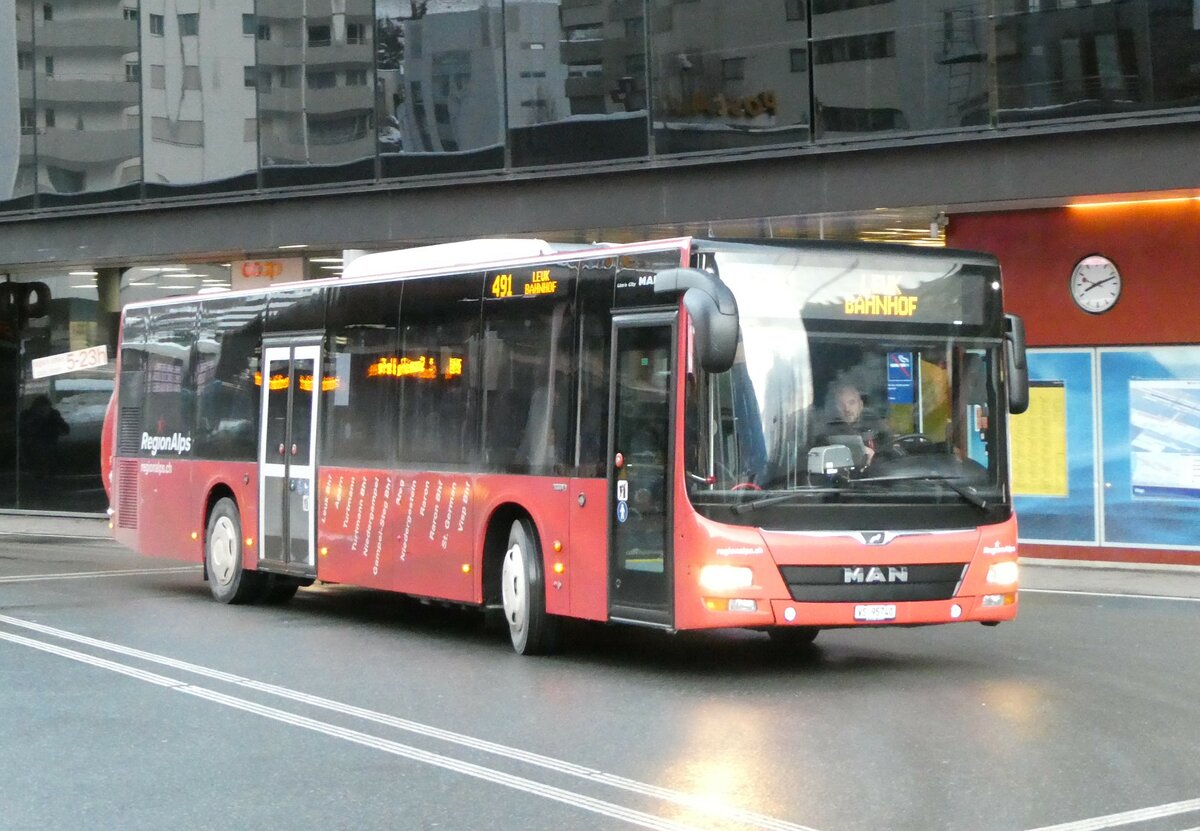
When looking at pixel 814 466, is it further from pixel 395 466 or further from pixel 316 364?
pixel 316 364

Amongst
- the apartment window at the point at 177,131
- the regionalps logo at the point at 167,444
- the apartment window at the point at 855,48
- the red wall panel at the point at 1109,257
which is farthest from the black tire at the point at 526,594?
the apartment window at the point at 177,131

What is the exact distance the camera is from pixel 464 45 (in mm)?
24641

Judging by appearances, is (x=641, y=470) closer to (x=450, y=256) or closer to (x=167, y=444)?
(x=450, y=256)

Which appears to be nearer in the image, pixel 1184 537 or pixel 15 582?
pixel 15 582

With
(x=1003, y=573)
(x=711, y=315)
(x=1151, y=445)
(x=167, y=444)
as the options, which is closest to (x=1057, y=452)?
(x=1151, y=445)

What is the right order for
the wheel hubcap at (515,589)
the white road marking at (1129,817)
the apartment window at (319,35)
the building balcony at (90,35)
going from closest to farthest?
1. the white road marking at (1129,817)
2. the wheel hubcap at (515,589)
3. the apartment window at (319,35)
4. the building balcony at (90,35)

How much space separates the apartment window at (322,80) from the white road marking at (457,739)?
14048 mm

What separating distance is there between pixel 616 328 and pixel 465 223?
13.6 meters

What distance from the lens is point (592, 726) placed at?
9.53 meters

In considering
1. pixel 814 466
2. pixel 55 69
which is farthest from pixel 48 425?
pixel 814 466

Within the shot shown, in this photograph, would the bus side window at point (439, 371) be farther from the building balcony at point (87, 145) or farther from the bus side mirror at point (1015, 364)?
the building balcony at point (87, 145)

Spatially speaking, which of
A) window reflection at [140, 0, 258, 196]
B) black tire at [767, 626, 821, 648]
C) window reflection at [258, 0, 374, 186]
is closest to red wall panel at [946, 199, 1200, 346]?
black tire at [767, 626, 821, 648]

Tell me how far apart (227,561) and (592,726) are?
8.01m

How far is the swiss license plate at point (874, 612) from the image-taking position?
429 inches
